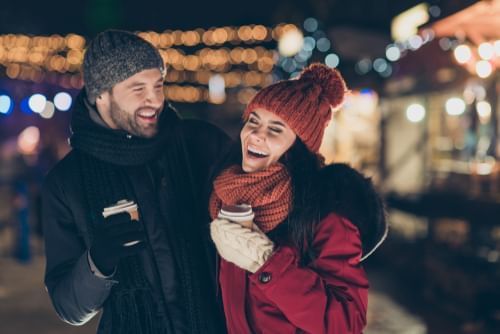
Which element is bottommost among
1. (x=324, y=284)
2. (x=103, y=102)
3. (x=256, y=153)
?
(x=324, y=284)

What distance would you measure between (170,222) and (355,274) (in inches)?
33.7

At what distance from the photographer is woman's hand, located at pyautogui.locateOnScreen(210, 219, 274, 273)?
5.99ft

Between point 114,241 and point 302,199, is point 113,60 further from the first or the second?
point 302,199

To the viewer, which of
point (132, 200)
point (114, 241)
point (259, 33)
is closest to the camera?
point (114, 241)

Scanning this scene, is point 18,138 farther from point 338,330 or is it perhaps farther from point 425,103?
point 338,330

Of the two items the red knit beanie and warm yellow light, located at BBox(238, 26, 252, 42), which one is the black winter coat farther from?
warm yellow light, located at BBox(238, 26, 252, 42)

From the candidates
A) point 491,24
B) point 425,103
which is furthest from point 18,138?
point 491,24

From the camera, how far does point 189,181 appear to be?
244 cm

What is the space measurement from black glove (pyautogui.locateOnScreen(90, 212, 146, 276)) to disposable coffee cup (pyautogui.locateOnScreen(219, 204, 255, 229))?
37cm

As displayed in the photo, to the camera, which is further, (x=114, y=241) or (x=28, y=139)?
(x=28, y=139)

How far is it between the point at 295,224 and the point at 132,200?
744mm

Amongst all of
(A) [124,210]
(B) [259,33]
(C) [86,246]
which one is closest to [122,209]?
(A) [124,210]

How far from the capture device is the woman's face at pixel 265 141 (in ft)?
6.75

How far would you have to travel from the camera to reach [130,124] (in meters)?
2.36
